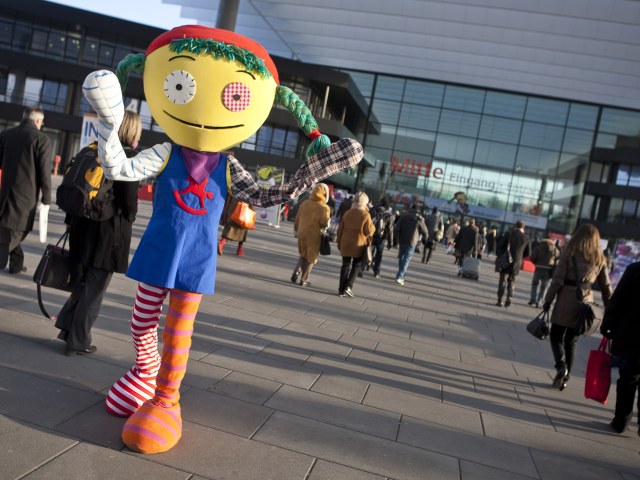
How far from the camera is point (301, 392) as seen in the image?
426cm

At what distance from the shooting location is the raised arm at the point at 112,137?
2.70m

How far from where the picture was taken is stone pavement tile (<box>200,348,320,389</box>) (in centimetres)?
451

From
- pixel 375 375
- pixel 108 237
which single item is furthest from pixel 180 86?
pixel 375 375

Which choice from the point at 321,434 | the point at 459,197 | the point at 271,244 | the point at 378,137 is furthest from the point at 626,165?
the point at 321,434

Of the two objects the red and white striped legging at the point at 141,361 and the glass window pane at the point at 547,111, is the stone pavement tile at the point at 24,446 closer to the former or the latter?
the red and white striped legging at the point at 141,361

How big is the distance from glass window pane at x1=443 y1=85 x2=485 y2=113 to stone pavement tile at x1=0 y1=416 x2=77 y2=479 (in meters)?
35.6

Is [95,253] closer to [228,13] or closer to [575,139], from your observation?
[228,13]

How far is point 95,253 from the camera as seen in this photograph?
3.97 m

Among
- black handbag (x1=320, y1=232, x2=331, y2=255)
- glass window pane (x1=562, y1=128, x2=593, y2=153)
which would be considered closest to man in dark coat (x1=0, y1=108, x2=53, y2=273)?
black handbag (x1=320, y1=232, x2=331, y2=255)

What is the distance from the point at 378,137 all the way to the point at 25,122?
108 ft

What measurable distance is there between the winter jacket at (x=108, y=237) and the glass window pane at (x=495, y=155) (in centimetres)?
3379

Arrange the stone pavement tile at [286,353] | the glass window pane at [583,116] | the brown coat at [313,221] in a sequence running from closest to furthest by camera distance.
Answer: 1. the stone pavement tile at [286,353]
2. the brown coat at [313,221]
3. the glass window pane at [583,116]

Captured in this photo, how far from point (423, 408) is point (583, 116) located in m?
35.5

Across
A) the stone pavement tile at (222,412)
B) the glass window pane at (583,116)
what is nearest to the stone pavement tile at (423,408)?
the stone pavement tile at (222,412)
